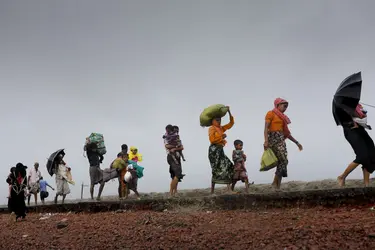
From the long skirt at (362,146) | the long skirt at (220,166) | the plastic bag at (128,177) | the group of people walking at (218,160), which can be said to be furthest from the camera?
the plastic bag at (128,177)

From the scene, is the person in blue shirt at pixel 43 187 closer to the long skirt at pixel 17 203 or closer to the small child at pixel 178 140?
the long skirt at pixel 17 203

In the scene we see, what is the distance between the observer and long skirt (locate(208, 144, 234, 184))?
8672 millimetres

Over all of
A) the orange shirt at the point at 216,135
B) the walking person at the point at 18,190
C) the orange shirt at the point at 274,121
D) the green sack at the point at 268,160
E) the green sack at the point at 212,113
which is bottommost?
the walking person at the point at 18,190

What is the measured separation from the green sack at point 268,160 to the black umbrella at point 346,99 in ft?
4.71

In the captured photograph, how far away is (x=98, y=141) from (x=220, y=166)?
169 inches

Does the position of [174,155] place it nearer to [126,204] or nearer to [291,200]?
[126,204]

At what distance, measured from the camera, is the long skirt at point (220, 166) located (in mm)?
8672

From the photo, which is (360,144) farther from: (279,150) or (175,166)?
(175,166)

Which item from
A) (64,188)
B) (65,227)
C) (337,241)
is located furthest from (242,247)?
(64,188)

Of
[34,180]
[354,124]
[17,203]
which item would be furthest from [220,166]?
[34,180]

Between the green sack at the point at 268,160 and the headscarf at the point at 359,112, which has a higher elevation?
the headscarf at the point at 359,112

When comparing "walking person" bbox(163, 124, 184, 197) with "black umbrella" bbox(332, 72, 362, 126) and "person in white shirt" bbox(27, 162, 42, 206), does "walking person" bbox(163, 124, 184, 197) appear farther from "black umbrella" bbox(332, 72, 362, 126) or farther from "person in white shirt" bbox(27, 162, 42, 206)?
"person in white shirt" bbox(27, 162, 42, 206)

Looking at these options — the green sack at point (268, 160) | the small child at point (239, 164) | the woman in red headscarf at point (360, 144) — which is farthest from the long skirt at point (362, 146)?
the small child at point (239, 164)

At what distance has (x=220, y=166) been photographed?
8.68 metres
